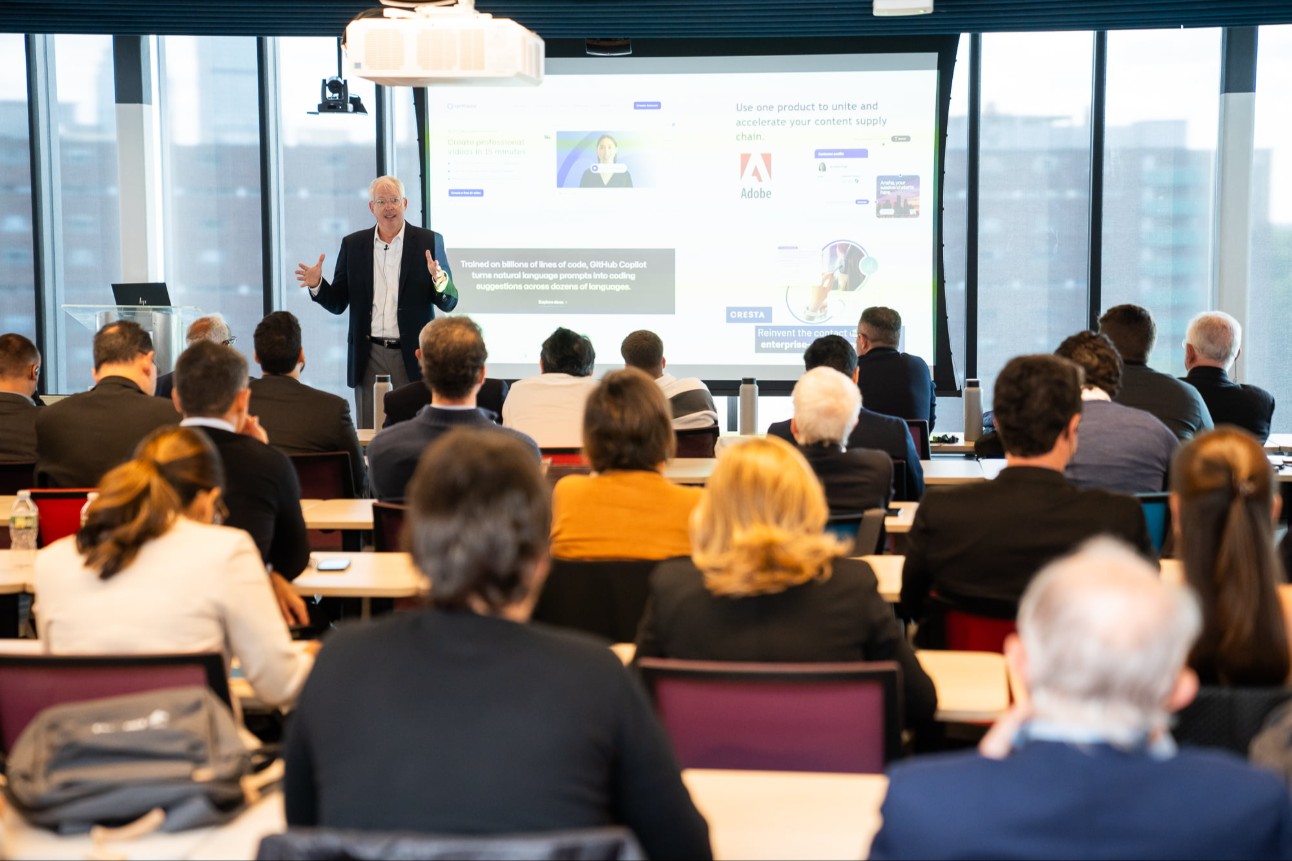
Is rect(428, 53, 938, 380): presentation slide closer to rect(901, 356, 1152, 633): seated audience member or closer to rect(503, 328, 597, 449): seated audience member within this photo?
rect(503, 328, 597, 449): seated audience member

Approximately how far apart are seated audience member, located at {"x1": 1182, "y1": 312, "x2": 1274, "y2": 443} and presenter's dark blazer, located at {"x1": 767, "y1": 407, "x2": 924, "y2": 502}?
5.33 feet

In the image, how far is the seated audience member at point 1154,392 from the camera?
550cm

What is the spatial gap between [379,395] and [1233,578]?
18.4 feet

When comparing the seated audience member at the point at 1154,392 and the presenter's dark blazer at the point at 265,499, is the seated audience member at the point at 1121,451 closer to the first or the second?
the seated audience member at the point at 1154,392

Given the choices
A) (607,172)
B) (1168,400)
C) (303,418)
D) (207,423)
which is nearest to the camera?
(207,423)

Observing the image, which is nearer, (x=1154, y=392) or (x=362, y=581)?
(x=362, y=581)

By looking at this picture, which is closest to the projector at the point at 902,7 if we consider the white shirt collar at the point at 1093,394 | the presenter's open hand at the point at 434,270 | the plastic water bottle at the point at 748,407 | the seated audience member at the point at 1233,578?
the plastic water bottle at the point at 748,407

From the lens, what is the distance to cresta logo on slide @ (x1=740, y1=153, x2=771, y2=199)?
8.91 m

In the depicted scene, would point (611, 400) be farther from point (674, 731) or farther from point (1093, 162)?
point (1093, 162)

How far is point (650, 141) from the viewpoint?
29.2ft

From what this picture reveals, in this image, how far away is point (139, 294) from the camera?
8164mm

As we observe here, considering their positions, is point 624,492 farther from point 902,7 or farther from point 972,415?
point 902,7

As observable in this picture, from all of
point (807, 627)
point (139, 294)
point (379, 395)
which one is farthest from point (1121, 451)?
point (139, 294)

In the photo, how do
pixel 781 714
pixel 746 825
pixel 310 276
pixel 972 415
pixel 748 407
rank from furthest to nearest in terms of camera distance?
pixel 748 407
pixel 972 415
pixel 310 276
pixel 781 714
pixel 746 825
